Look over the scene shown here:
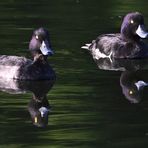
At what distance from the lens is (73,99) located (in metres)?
16.2

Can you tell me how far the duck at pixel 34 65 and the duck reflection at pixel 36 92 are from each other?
0.19 m

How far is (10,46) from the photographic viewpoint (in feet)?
70.0

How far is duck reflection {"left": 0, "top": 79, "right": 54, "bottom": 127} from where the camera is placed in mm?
14944

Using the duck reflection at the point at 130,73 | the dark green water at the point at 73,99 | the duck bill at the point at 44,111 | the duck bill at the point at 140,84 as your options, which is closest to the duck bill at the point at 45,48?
the dark green water at the point at 73,99

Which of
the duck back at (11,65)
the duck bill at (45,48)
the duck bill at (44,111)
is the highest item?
the duck bill at (44,111)

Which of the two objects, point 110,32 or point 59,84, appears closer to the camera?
point 59,84

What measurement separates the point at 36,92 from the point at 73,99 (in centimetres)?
112

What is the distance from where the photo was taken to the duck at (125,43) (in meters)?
21.7

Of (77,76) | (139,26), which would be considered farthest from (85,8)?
(77,76)

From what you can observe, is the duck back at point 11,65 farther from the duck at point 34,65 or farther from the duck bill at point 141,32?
the duck bill at point 141,32

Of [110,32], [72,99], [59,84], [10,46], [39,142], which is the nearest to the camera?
[39,142]

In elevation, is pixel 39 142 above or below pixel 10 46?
above

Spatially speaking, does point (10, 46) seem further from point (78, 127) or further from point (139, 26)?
point (78, 127)

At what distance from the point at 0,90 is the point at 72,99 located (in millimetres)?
1580
